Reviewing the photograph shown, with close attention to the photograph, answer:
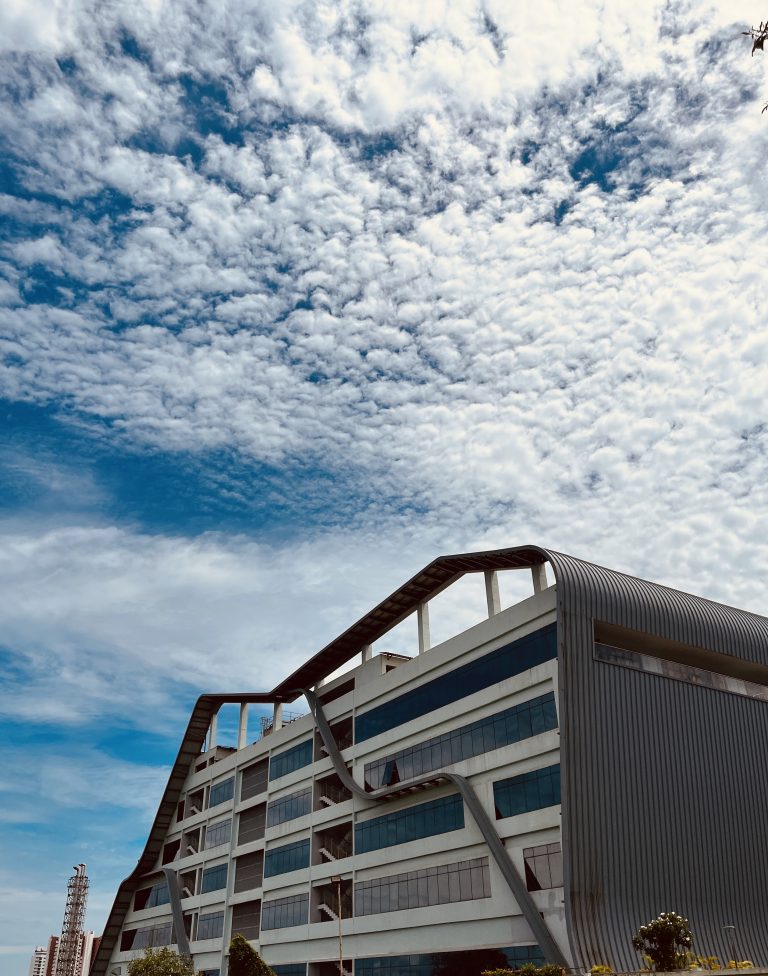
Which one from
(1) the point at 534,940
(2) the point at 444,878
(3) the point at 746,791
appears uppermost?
(3) the point at 746,791

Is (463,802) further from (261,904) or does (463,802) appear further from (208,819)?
(208,819)

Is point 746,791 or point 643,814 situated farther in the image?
point 746,791

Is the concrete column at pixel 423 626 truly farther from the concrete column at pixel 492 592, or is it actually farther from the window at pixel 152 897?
the window at pixel 152 897

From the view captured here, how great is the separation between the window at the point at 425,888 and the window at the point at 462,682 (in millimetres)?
8409

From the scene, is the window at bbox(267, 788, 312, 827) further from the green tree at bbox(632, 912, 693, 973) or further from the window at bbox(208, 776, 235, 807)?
the green tree at bbox(632, 912, 693, 973)

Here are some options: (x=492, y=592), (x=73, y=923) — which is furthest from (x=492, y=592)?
(x=73, y=923)

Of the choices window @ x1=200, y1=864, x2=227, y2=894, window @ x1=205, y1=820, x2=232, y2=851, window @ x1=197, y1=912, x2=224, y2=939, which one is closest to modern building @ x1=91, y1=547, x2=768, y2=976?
window @ x1=197, y1=912, x2=224, y2=939

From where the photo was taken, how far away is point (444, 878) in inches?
1802

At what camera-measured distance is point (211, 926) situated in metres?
71.1

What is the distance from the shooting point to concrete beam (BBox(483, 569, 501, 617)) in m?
48.2

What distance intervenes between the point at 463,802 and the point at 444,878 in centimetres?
400

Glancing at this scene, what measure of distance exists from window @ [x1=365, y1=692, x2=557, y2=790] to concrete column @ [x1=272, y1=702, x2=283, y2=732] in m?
17.2

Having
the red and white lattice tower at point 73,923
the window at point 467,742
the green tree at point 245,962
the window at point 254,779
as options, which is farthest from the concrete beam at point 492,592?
the red and white lattice tower at point 73,923

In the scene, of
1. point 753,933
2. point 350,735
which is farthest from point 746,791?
point 350,735
